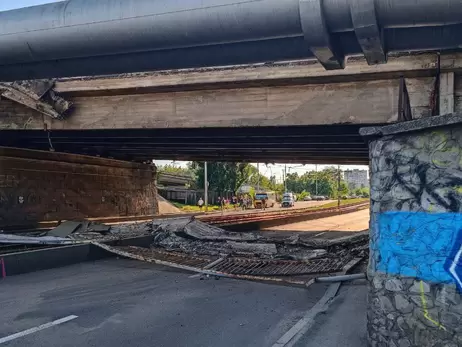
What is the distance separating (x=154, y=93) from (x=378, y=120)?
28.7 feet

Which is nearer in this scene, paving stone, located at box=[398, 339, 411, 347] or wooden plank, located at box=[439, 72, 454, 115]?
paving stone, located at box=[398, 339, 411, 347]

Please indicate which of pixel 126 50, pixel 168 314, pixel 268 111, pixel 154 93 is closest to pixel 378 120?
pixel 268 111

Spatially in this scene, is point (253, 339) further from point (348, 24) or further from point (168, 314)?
point (348, 24)

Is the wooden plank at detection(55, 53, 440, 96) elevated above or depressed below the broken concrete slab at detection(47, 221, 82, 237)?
above

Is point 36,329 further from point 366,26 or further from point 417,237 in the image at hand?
point 366,26

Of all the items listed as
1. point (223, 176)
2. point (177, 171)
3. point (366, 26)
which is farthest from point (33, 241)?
point (177, 171)

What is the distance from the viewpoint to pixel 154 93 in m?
17.0

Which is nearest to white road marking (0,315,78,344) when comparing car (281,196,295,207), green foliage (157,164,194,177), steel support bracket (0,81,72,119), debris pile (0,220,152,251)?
debris pile (0,220,152,251)

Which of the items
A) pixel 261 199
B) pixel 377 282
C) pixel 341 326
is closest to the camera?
pixel 377 282

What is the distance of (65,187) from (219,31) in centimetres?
2440

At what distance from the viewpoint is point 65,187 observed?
1047 inches

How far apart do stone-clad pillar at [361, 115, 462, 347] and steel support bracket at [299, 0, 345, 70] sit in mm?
1277

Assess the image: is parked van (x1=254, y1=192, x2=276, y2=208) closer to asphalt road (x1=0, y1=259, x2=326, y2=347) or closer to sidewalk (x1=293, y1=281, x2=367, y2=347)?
asphalt road (x1=0, y1=259, x2=326, y2=347)

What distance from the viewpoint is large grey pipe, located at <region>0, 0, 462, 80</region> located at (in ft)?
14.2
